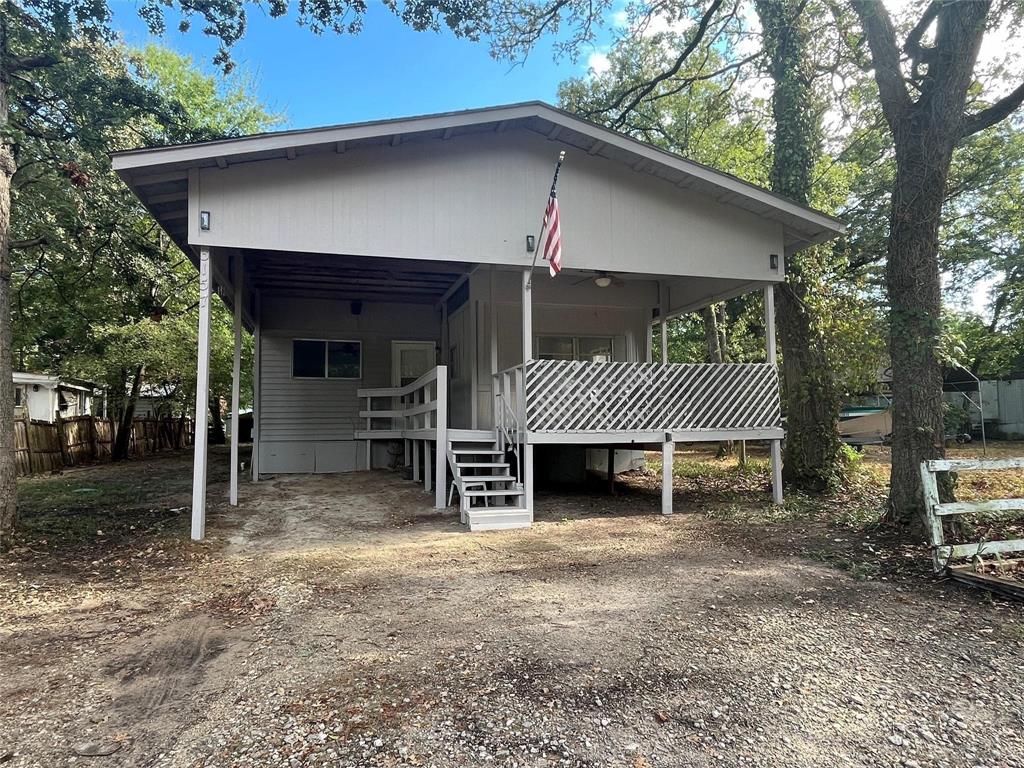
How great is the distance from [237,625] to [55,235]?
374 inches

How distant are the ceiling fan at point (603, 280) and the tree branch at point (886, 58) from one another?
3.79 metres

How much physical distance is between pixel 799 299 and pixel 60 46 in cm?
1140

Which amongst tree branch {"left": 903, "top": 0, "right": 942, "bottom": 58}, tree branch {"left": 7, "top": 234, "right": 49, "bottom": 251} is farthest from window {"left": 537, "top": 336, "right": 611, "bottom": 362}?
tree branch {"left": 7, "top": 234, "right": 49, "bottom": 251}

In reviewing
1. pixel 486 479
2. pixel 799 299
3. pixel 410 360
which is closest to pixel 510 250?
pixel 486 479

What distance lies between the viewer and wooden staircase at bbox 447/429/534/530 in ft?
23.3

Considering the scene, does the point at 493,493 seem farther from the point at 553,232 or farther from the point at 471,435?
the point at 553,232

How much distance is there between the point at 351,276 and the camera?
427 inches

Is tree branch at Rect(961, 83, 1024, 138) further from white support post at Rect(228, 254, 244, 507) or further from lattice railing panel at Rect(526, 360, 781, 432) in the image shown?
white support post at Rect(228, 254, 244, 507)

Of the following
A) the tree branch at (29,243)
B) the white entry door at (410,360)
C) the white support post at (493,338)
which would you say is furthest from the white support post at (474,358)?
the tree branch at (29,243)

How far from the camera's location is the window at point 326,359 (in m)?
12.7

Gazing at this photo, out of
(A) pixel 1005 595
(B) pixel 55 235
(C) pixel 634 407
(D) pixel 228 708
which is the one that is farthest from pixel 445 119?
(B) pixel 55 235

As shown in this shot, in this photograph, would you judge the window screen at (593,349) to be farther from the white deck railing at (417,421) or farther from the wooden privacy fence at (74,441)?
the wooden privacy fence at (74,441)

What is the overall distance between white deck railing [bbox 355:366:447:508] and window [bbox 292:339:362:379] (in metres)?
0.81

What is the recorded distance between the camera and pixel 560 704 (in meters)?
2.79
